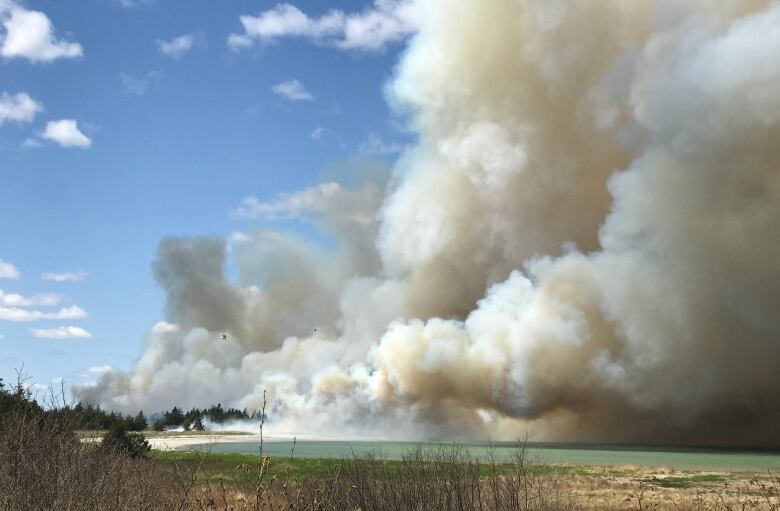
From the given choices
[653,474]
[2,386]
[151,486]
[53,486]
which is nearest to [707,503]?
[653,474]

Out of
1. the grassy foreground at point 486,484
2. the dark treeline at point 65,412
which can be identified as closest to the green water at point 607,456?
the grassy foreground at point 486,484

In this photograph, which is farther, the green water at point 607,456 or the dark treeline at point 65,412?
the green water at point 607,456

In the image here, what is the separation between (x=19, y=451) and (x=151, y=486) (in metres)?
3.95

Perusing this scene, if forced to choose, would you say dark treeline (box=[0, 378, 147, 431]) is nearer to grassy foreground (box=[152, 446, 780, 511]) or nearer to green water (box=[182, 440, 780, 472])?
grassy foreground (box=[152, 446, 780, 511])

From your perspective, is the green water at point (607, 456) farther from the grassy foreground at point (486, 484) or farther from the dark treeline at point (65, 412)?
the dark treeline at point (65, 412)

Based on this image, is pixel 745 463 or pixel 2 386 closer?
pixel 2 386

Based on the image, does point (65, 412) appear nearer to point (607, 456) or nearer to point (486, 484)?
point (486, 484)

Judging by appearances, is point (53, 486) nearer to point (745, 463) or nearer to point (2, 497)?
point (2, 497)

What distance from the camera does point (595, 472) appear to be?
55531 millimetres

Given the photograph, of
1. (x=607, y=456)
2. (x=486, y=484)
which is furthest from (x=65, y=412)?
(x=607, y=456)

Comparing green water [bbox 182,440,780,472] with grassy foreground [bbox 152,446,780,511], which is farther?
green water [bbox 182,440,780,472]

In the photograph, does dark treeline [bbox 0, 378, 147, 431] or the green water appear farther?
the green water

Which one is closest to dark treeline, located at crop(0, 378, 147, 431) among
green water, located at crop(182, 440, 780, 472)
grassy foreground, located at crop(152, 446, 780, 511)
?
grassy foreground, located at crop(152, 446, 780, 511)

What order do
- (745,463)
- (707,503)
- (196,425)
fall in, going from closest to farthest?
(707,503), (745,463), (196,425)
